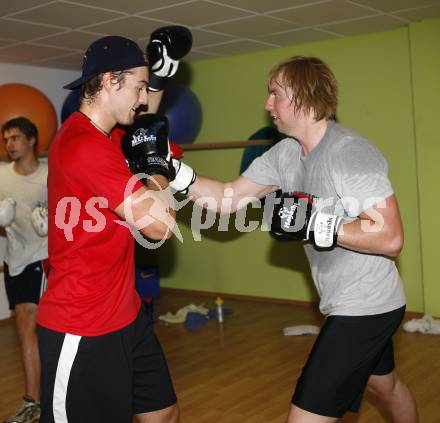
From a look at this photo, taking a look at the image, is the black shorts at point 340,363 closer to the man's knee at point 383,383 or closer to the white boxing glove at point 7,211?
the man's knee at point 383,383

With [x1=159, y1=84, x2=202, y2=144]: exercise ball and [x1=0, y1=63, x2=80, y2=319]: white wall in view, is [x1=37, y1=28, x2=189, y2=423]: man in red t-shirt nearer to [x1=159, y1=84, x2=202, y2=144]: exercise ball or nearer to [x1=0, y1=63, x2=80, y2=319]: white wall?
[x1=159, y1=84, x2=202, y2=144]: exercise ball

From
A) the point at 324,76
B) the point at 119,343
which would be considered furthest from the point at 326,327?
the point at 324,76

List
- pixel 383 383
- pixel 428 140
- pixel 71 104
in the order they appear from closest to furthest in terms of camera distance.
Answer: pixel 383 383, pixel 428 140, pixel 71 104

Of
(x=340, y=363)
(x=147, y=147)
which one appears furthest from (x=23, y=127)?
(x=340, y=363)

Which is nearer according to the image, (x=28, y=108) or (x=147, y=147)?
(x=147, y=147)

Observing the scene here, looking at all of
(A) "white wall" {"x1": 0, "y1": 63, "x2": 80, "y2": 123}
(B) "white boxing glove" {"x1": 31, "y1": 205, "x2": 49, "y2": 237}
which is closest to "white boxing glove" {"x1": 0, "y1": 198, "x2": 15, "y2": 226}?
(B) "white boxing glove" {"x1": 31, "y1": 205, "x2": 49, "y2": 237}

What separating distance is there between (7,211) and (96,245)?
178 cm

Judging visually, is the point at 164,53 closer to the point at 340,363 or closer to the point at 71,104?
the point at 340,363

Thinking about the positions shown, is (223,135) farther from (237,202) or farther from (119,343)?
(119,343)

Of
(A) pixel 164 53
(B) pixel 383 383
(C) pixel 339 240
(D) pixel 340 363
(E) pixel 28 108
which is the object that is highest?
(E) pixel 28 108

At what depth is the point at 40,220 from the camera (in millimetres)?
3461

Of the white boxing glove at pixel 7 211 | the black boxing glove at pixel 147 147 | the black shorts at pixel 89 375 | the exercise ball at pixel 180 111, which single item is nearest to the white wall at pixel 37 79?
the exercise ball at pixel 180 111

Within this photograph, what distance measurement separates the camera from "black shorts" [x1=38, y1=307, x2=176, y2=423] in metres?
1.91

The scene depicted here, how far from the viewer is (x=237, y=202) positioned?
258 cm
